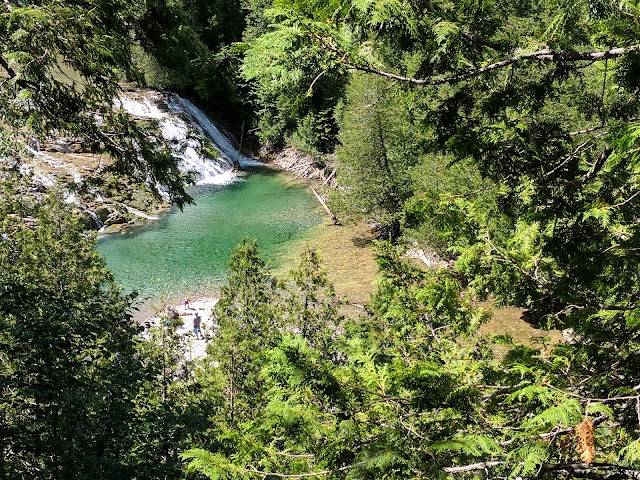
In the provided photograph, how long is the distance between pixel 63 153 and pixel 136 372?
2219 cm

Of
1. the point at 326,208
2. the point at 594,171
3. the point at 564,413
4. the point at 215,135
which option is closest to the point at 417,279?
the point at 594,171

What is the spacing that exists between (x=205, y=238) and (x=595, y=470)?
67.1 feet

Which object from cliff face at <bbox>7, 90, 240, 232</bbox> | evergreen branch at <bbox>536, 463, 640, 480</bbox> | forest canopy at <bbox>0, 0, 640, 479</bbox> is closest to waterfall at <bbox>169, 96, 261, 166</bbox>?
cliff face at <bbox>7, 90, 240, 232</bbox>

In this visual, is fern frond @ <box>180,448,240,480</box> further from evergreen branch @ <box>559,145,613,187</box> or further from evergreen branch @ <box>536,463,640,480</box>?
evergreen branch @ <box>559,145,613,187</box>

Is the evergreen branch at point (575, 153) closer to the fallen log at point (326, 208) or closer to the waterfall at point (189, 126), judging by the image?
the fallen log at point (326, 208)

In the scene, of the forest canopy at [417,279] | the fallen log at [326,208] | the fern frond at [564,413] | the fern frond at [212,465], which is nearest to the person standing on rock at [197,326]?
the forest canopy at [417,279]

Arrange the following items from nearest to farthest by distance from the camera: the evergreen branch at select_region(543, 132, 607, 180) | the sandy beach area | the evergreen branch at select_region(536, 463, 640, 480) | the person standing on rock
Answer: the evergreen branch at select_region(536, 463, 640, 480)
the evergreen branch at select_region(543, 132, 607, 180)
the person standing on rock
the sandy beach area

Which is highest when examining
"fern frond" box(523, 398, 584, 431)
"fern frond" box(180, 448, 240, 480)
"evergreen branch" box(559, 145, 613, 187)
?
"evergreen branch" box(559, 145, 613, 187)

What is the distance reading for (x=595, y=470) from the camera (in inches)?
100

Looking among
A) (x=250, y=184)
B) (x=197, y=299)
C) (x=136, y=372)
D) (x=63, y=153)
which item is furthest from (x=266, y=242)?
(x=136, y=372)

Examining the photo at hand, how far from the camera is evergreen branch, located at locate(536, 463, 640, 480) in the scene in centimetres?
248

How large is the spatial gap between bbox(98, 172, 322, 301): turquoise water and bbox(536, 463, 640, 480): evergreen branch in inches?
584

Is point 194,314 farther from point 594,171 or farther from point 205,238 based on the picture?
point 594,171

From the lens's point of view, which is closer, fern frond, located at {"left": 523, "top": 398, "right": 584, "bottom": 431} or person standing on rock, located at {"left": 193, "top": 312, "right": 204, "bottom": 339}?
fern frond, located at {"left": 523, "top": 398, "right": 584, "bottom": 431}
